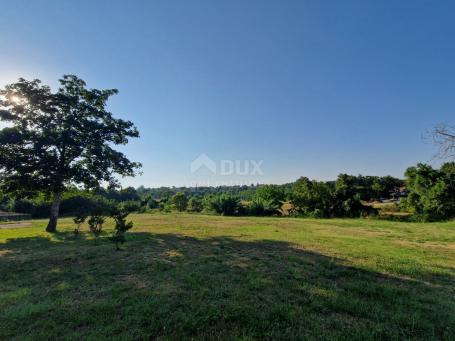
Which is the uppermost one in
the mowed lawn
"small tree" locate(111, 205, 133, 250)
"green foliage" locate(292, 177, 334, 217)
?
"green foliage" locate(292, 177, 334, 217)

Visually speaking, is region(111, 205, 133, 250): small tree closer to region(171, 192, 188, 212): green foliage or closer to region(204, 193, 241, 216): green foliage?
region(204, 193, 241, 216): green foliage

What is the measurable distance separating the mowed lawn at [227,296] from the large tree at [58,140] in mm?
6695

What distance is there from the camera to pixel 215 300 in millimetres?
3850

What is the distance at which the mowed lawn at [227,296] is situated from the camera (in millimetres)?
2961

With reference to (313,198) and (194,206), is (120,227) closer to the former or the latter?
(313,198)

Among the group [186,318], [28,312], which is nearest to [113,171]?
[28,312]

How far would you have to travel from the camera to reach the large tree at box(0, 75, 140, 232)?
1229 cm

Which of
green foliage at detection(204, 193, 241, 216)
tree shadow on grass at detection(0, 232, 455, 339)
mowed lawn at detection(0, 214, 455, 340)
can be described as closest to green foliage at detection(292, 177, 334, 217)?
green foliage at detection(204, 193, 241, 216)

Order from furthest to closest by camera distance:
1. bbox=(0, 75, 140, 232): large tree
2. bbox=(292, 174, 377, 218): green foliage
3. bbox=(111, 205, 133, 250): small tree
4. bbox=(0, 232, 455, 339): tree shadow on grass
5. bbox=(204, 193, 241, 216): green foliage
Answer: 1. bbox=(204, 193, 241, 216): green foliage
2. bbox=(292, 174, 377, 218): green foliage
3. bbox=(0, 75, 140, 232): large tree
4. bbox=(111, 205, 133, 250): small tree
5. bbox=(0, 232, 455, 339): tree shadow on grass

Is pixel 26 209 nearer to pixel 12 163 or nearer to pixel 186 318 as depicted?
pixel 12 163

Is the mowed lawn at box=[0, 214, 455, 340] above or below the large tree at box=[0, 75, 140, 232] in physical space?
below

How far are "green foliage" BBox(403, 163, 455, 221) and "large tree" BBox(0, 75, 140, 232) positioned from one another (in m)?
23.8

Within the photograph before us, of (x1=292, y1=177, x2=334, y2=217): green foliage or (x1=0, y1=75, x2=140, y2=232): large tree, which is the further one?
(x1=292, y1=177, x2=334, y2=217): green foliage

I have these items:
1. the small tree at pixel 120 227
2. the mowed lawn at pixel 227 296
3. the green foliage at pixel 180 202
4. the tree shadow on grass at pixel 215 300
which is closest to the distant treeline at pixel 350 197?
the green foliage at pixel 180 202
